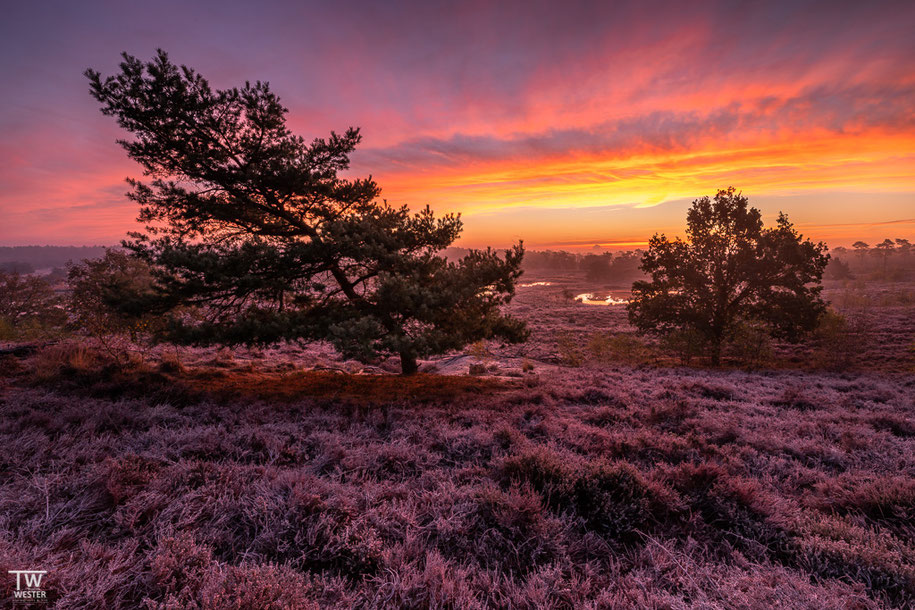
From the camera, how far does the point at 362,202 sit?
10.9 metres

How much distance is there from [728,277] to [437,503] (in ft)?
74.2

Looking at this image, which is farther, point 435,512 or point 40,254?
point 40,254

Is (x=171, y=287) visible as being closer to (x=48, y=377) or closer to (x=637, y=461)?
(x=48, y=377)

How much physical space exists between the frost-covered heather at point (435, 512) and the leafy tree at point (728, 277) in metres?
15.7

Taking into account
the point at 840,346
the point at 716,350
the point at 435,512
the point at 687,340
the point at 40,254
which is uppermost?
the point at 40,254

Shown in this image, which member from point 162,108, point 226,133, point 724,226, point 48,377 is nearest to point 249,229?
point 226,133

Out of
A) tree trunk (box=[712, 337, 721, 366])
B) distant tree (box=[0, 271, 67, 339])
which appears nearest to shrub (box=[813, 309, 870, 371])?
tree trunk (box=[712, 337, 721, 366])

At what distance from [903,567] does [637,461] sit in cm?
253

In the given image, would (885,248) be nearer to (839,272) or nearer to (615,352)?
(839,272)
